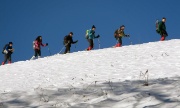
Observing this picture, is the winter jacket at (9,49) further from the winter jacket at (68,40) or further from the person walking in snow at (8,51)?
the winter jacket at (68,40)

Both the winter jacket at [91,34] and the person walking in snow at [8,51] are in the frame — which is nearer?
the winter jacket at [91,34]

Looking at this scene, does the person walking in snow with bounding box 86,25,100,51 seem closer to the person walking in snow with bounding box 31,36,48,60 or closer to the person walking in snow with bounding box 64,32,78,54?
the person walking in snow with bounding box 64,32,78,54

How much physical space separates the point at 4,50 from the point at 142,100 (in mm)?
21364

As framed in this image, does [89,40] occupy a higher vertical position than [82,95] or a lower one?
higher

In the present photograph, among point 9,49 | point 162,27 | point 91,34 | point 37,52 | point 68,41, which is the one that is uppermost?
point 162,27

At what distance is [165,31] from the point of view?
24703 millimetres

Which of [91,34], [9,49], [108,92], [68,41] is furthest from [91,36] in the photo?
[108,92]

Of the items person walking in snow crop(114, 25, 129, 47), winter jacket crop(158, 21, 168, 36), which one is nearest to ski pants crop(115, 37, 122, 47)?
person walking in snow crop(114, 25, 129, 47)

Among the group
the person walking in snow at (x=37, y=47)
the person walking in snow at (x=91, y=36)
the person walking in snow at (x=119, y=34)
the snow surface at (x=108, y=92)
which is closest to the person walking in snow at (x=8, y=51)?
the person walking in snow at (x=37, y=47)

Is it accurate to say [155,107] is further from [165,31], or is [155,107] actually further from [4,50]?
[4,50]

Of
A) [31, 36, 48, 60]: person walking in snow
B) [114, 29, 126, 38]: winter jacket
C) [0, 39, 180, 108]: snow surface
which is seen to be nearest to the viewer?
[0, 39, 180, 108]: snow surface

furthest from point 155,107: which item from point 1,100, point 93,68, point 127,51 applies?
point 127,51

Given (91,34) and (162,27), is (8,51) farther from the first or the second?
(162,27)

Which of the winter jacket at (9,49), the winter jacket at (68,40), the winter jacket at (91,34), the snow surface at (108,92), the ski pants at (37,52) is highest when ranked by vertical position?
the winter jacket at (91,34)
